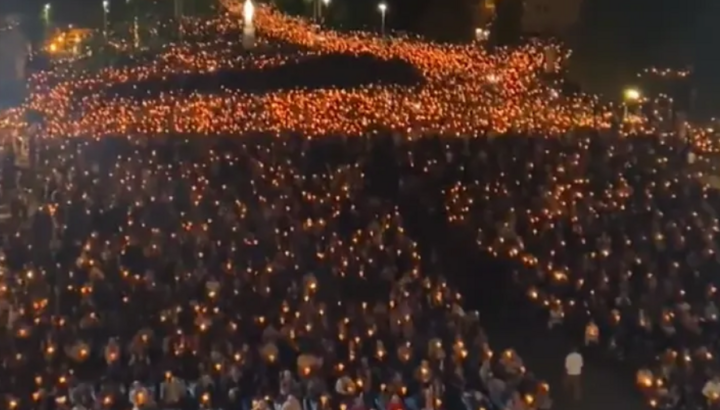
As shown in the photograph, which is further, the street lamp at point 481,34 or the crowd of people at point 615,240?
the street lamp at point 481,34

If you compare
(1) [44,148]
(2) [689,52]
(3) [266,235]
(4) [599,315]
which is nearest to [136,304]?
(3) [266,235]

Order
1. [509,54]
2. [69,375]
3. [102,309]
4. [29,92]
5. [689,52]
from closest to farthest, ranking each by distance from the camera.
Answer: [69,375] → [102,309] → [29,92] → [689,52] → [509,54]

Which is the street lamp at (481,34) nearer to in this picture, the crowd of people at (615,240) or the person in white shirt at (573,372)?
the crowd of people at (615,240)

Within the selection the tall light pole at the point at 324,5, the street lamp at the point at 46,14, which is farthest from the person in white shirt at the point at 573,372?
the tall light pole at the point at 324,5

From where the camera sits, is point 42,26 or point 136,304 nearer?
point 136,304

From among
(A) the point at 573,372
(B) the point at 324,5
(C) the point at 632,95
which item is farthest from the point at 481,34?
(A) the point at 573,372

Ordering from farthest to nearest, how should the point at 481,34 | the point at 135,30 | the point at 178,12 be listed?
the point at 481,34, the point at 178,12, the point at 135,30

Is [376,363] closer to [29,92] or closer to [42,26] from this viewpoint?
[29,92]

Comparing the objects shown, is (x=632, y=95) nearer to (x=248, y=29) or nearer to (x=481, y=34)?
(x=248, y=29)

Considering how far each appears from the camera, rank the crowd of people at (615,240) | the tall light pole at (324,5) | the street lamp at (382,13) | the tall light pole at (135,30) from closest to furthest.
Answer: the crowd of people at (615,240), the tall light pole at (135,30), the street lamp at (382,13), the tall light pole at (324,5)

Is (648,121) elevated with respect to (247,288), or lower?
lower

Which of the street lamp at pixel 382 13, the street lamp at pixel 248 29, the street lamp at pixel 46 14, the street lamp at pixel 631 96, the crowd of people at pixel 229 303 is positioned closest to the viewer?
the crowd of people at pixel 229 303
